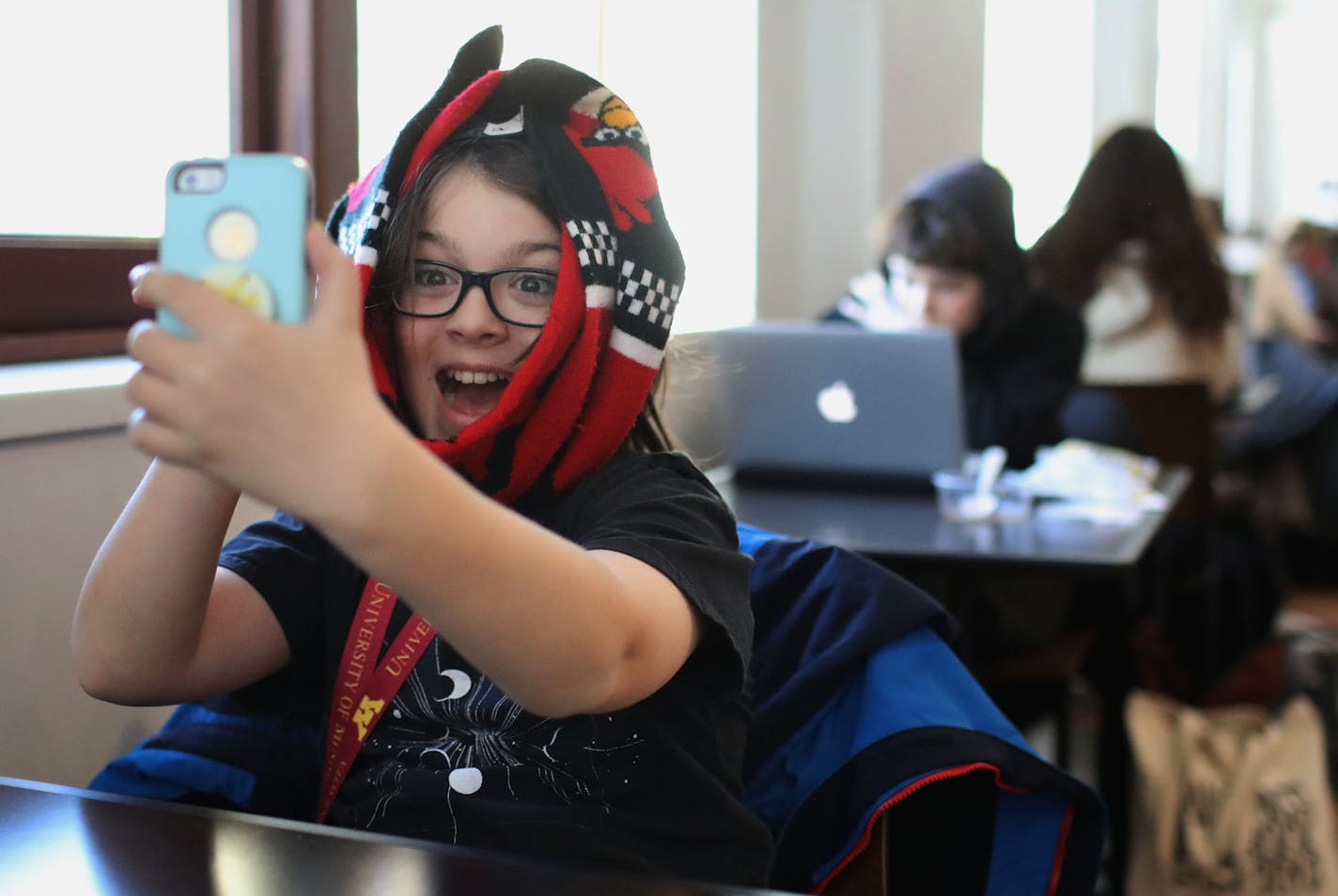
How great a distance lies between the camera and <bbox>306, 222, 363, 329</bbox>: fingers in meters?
0.56

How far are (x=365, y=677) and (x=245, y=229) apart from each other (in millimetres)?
537

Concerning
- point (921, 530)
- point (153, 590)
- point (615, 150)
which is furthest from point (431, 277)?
point (921, 530)

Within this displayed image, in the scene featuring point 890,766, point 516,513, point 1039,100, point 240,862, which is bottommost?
point 890,766

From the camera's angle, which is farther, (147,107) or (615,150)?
(147,107)

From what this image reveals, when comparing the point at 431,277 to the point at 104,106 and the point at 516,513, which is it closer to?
the point at 516,513

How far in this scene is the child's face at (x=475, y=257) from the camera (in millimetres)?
1021

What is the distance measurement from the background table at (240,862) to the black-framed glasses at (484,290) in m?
0.43

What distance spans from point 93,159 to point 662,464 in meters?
1.04

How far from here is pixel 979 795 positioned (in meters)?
1.14

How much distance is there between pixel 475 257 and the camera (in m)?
1.02

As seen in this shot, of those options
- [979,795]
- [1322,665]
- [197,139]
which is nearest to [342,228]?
[979,795]

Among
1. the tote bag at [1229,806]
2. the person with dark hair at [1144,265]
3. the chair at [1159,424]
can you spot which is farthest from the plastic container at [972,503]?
the person with dark hair at [1144,265]

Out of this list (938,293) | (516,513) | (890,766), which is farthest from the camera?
(938,293)

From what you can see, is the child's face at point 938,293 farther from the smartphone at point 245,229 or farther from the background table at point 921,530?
the smartphone at point 245,229
